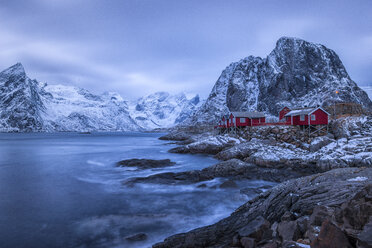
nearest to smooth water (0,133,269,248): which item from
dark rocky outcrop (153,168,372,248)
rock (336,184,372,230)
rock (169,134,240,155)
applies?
dark rocky outcrop (153,168,372,248)

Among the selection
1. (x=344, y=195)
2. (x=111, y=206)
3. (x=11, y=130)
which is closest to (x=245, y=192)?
(x=344, y=195)

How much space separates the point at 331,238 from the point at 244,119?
148 ft

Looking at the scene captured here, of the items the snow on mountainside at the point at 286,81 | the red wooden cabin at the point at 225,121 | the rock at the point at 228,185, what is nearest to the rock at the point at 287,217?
the rock at the point at 228,185

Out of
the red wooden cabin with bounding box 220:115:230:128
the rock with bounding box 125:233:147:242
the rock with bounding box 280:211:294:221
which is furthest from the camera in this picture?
the red wooden cabin with bounding box 220:115:230:128

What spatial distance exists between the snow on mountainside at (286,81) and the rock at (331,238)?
12721 cm

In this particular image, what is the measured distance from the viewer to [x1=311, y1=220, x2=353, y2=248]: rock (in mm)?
4238

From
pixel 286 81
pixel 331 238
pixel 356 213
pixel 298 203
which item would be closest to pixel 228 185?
pixel 298 203

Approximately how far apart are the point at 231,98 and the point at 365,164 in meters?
142

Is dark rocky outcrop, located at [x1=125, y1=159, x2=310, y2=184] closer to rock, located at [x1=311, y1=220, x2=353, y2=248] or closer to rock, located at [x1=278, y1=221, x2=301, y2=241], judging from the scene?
rock, located at [x1=278, y1=221, x2=301, y2=241]

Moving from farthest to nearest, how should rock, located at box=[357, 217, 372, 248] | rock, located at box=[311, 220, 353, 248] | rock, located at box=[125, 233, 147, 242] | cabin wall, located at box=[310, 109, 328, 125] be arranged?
1. cabin wall, located at box=[310, 109, 328, 125]
2. rock, located at box=[125, 233, 147, 242]
3. rock, located at box=[311, 220, 353, 248]
4. rock, located at box=[357, 217, 372, 248]

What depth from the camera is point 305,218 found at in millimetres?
6473

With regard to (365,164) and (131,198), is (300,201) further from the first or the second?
(365,164)

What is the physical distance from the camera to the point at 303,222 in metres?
6.09

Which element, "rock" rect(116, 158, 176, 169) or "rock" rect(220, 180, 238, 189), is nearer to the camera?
"rock" rect(220, 180, 238, 189)
